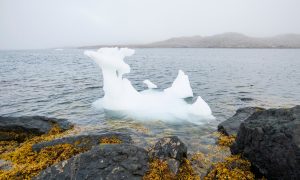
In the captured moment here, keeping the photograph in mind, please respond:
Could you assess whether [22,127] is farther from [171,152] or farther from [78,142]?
[171,152]

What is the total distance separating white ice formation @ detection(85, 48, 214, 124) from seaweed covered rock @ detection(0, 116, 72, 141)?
579 cm

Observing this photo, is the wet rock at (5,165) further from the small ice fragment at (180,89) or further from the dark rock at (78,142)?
the small ice fragment at (180,89)

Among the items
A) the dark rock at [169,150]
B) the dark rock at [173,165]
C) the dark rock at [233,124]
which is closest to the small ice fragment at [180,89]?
the dark rock at [233,124]

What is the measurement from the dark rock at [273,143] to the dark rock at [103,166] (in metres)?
4.21

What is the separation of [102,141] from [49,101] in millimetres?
13635

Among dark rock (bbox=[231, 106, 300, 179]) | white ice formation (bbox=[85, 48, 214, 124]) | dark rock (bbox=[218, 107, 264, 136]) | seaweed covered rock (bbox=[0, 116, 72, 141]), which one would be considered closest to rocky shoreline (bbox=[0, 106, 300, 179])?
dark rock (bbox=[231, 106, 300, 179])

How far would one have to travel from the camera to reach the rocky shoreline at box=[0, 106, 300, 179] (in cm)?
875

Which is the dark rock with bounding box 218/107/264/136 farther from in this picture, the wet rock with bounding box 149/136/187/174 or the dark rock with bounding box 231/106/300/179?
the wet rock with bounding box 149/136/187/174

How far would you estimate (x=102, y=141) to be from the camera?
41.9 ft

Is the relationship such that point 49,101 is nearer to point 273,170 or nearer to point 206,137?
point 206,137

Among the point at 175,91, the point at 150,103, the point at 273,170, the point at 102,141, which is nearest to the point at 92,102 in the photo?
the point at 150,103

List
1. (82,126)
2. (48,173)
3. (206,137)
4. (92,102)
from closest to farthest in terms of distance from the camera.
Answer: (48,173), (206,137), (82,126), (92,102)

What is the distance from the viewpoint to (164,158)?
33.7ft

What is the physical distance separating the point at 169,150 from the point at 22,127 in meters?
9.01
